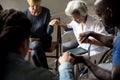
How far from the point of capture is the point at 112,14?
65.4 inches

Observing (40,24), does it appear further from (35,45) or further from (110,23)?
(110,23)

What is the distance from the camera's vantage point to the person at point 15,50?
3.89ft

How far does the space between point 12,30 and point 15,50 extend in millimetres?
88

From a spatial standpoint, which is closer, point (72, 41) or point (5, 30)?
point (5, 30)

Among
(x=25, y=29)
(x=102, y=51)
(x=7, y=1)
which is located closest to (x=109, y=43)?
(x=102, y=51)

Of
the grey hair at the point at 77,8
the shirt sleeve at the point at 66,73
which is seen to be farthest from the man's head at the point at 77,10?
the shirt sleeve at the point at 66,73

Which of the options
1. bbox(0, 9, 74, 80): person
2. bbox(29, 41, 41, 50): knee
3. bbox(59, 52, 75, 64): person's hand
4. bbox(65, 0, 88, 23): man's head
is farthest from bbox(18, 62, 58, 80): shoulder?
bbox(29, 41, 41, 50): knee

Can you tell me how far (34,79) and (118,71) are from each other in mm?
654

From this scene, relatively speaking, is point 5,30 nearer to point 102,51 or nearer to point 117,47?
point 117,47

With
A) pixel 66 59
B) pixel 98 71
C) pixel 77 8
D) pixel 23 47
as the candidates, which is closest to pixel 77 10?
pixel 77 8

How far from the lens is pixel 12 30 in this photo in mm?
1200

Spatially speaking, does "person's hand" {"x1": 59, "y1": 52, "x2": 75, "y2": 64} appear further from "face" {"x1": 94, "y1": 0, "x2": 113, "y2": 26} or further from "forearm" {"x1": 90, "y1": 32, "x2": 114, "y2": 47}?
"forearm" {"x1": 90, "y1": 32, "x2": 114, "y2": 47}

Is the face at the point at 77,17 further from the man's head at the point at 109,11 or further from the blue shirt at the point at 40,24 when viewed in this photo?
the man's head at the point at 109,11

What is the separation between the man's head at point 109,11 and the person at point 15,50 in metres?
0.59
